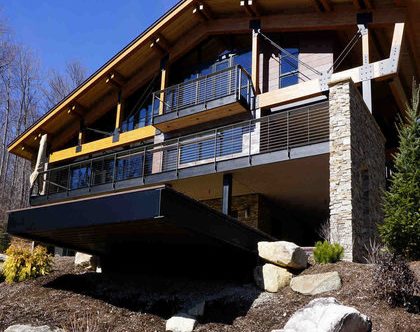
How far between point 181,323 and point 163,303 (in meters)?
1.35

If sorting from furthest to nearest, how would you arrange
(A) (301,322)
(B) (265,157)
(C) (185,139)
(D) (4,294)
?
(C) (185,139) < (B) (265,157) < (D) (4,294) < (A) (301,322)

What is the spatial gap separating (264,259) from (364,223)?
3749mm

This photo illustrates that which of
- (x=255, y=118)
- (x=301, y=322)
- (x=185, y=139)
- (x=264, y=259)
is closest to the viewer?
(x=301, y=322)

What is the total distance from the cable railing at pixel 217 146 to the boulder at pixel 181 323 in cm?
707

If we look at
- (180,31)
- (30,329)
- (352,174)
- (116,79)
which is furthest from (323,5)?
(30,329)

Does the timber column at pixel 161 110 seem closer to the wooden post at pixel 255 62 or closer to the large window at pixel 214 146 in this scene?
the large window at pixel 214 146

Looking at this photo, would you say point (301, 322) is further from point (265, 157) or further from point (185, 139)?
point (185, 139)

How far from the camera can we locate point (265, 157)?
1505cm

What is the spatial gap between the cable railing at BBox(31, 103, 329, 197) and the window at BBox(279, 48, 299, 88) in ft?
6.24

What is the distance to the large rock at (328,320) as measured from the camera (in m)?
6.30

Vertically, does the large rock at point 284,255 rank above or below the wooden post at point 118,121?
below

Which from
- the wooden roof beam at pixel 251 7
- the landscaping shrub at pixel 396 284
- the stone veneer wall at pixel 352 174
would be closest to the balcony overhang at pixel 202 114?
the wooden roof beam at pixel 251 7

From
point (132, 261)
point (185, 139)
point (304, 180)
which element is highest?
point (185, 139)

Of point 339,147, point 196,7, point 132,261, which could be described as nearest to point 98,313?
point 132,261
